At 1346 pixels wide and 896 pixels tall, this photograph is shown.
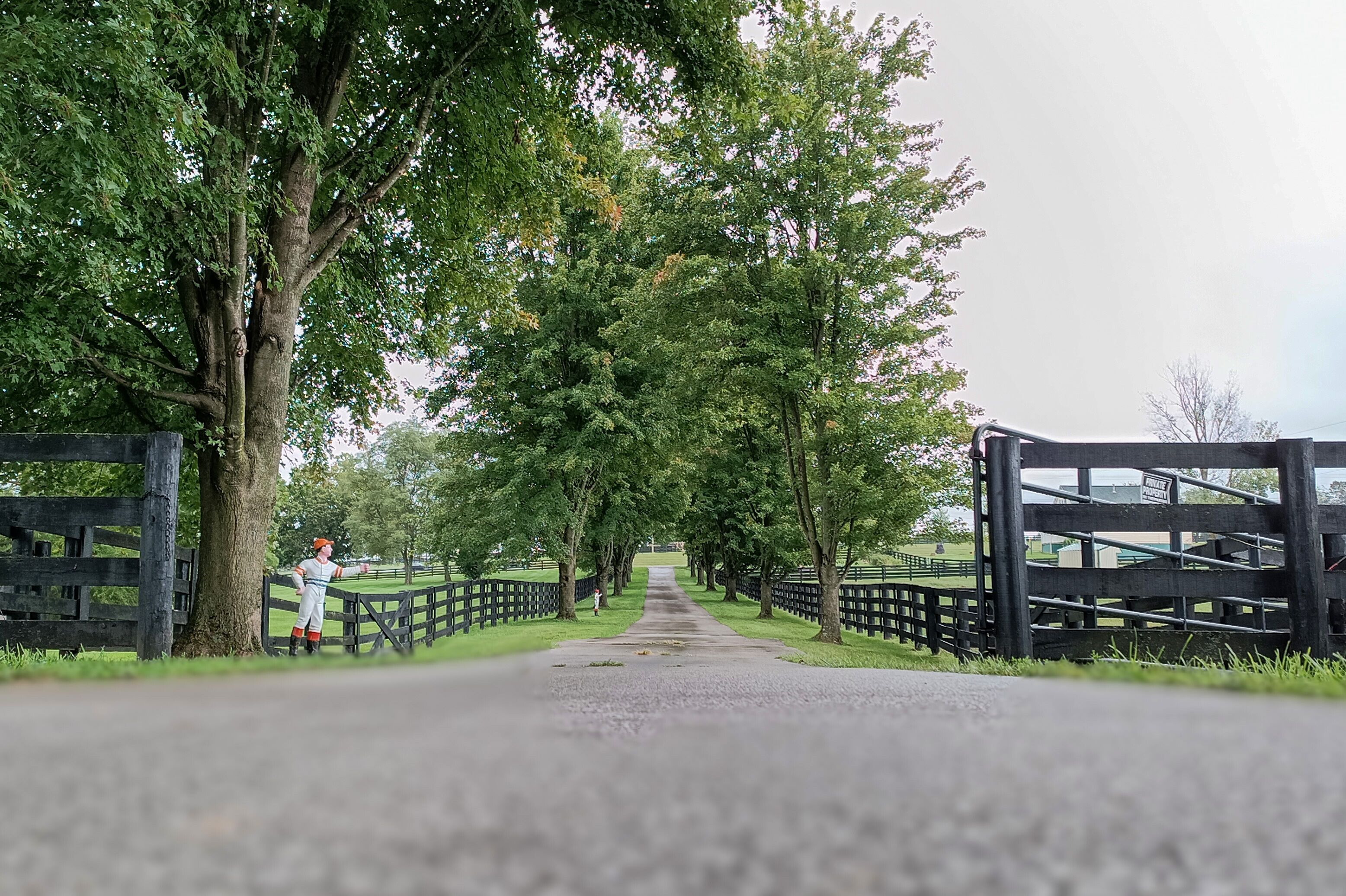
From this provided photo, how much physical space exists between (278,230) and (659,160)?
1129cm

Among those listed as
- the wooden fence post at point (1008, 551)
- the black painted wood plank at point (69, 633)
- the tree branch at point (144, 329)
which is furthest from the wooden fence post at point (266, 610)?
the wooden fence post at point (1008, 551)

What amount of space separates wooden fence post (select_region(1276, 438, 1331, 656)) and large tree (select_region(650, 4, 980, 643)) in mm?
8703

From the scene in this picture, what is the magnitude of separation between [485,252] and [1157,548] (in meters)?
11.6

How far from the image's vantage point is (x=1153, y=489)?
6262 millimetres

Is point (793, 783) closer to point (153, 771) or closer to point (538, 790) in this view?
point (538, 790)

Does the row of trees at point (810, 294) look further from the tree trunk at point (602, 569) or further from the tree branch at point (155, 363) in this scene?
the tree trunk at point (602, 569)

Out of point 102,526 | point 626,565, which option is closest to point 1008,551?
point 102,526

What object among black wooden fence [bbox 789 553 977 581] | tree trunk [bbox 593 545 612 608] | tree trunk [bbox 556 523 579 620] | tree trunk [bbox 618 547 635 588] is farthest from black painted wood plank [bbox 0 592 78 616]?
black wooden fence [bbox 789 553 977 581]

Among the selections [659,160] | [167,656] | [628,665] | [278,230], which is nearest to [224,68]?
[278,230]

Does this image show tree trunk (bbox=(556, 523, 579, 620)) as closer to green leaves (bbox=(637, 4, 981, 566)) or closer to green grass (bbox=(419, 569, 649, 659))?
green grass (bbox=(419, 569, 649, 659))

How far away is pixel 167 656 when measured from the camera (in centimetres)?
612

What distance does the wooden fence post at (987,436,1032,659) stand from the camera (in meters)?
6.17

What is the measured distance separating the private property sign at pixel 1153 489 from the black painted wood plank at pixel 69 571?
845 centimetres

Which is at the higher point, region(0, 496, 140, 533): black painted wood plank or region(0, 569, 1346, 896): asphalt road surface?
region(0, 496, 140, 533): black painted wood plank
